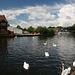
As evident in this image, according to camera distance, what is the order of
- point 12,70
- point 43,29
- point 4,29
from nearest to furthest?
point 12,70 < point 4,29 < point 43,29

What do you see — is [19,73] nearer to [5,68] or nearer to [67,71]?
[5,68]

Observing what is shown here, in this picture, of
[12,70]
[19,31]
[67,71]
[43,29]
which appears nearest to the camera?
[67,71]

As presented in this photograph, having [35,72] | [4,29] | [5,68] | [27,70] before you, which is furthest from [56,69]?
[4,29]

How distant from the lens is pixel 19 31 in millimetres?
84000

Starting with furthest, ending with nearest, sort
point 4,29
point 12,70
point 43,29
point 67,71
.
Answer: point 43,29, point 4,29, point 12,70, point 67,71

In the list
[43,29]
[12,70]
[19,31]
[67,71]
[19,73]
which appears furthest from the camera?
[43,29]

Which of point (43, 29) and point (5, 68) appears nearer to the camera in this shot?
point (5, 68)

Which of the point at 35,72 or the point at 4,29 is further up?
the point at 4,29

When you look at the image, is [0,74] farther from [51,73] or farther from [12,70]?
[51,73]

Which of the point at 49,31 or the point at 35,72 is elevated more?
the point at 49,31

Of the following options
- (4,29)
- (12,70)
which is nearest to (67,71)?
(12,70)

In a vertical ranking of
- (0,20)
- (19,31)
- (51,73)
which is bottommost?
(51,73)

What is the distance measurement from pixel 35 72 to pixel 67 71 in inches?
154

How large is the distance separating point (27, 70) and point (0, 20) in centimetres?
5871
